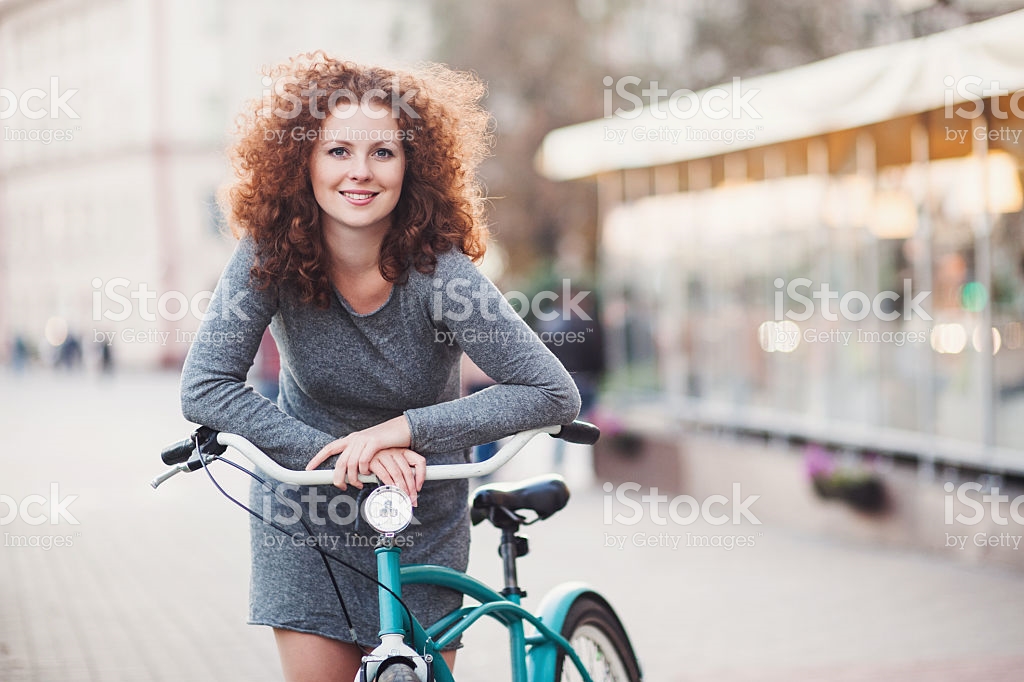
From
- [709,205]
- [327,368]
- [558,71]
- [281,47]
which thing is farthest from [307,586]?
[281,47]

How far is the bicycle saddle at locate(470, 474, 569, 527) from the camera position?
293 centimetres

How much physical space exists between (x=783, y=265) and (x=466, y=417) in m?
8.36

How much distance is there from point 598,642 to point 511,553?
0.51 metres

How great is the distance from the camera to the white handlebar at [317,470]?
2354 millimetres

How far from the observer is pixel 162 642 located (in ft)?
20.3

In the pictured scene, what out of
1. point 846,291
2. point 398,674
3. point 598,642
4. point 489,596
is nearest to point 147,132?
point 846,291

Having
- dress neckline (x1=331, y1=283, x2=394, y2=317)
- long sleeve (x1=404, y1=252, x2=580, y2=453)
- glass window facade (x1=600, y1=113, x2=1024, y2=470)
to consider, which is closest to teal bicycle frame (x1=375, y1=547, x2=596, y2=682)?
long sleeve (x1=404, y1=252, x2=580, y2=453)

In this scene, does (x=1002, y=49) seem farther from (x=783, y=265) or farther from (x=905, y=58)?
(x=783, y=265)

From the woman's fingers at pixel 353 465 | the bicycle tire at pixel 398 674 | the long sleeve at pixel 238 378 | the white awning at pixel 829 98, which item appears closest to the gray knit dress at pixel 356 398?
the long sleeve at pixel 238 378

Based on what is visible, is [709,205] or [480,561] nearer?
[480,561]

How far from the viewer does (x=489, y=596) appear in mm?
2846

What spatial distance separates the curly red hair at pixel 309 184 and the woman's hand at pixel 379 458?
0.36 meters

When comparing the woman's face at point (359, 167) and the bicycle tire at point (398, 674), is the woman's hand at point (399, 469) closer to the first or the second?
the bicycle tire at point (398, 674)

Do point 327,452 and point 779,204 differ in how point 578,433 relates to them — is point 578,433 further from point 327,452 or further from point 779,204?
point 779,204
